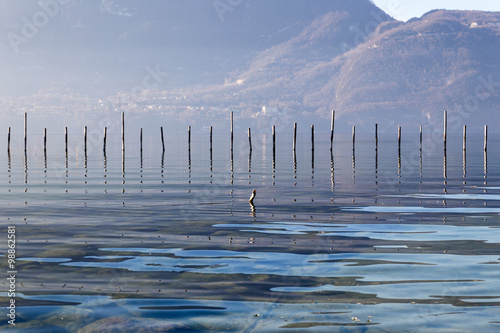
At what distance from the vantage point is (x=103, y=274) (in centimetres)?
1298

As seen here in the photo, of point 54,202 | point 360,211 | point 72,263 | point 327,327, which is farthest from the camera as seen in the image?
point 54,202

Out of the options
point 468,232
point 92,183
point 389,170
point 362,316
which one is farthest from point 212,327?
point 389,170

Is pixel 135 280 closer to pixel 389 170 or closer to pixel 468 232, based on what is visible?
pixel 468 232

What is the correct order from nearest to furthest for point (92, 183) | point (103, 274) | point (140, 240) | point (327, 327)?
point (327, 327)
point (103, 274)
point (140, 240)
point (92, 183)

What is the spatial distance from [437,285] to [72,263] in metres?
7.56

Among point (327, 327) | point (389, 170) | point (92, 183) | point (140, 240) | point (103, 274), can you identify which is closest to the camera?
point (327, 327)

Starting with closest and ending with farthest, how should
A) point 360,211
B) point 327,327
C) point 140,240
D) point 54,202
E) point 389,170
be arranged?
point 327,327 < point 140,240 < point 360,211 < point 54,202 < point 389,170

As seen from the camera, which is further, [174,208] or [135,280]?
[174,208]

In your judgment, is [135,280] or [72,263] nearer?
[135,280]

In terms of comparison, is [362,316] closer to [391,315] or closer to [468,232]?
[391,315]

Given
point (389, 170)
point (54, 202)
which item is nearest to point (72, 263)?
point (54, 202)

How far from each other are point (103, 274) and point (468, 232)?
1033 cm

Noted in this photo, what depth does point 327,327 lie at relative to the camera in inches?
382

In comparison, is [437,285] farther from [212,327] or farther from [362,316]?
[212,327]
